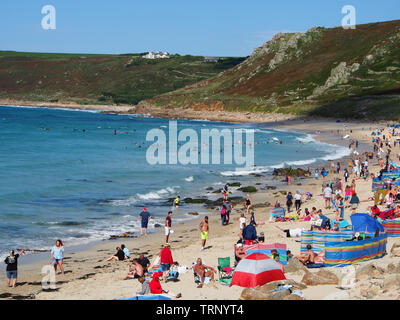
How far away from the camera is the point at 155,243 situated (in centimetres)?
2042

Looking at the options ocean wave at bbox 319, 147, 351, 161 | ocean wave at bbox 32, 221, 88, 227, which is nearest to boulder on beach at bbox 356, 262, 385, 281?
ocean wave at bbox 32, 221, 88, 227

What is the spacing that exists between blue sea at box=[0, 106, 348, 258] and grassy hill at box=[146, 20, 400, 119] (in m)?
44.0

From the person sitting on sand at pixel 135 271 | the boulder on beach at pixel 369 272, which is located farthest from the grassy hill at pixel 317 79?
the person sitting on sand at pixel 135 271

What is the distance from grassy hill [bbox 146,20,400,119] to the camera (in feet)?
352

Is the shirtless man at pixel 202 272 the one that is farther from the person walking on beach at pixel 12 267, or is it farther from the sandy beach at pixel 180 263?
the person walking on beach at pixel 12 267

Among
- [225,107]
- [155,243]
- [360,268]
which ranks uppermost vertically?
[225,107]

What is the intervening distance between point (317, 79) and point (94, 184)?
110 metres

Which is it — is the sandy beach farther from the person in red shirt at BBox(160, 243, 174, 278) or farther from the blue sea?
the blue sea

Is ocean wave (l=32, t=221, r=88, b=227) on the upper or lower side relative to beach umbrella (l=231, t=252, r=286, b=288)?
lower

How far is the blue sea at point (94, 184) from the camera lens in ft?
74.4

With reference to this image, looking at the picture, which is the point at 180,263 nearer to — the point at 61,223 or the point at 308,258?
the point at 308,258
